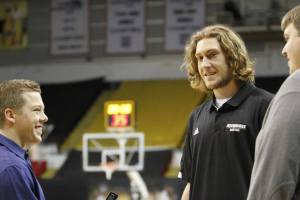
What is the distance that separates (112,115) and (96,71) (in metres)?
5.09

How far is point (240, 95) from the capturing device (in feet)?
12.6

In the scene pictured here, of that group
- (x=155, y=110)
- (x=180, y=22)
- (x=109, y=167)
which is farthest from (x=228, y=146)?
(x=180, y=22)

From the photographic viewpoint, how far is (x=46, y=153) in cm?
1670

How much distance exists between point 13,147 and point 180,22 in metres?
14.6

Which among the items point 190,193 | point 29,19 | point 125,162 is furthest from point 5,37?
point 190,193

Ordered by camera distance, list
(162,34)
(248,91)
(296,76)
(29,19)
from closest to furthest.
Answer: (296,76), (248,91), (162,34), (29,19)

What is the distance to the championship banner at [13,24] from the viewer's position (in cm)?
1936

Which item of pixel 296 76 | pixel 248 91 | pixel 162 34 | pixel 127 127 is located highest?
pixel 296 76

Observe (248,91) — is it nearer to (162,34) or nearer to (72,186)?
(72,186)

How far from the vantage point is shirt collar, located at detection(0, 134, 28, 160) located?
3547mm

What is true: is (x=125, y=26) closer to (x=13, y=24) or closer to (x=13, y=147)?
(x=13, y=24)

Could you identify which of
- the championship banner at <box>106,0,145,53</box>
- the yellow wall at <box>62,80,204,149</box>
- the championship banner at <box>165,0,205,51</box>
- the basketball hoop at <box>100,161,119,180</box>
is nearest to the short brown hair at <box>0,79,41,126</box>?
the basketball hoop at <box>100,161,119,180</box>

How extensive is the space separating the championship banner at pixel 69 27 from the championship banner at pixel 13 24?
0.78 meters

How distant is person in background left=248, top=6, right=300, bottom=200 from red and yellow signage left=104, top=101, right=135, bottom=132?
10792mm
